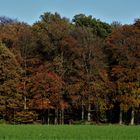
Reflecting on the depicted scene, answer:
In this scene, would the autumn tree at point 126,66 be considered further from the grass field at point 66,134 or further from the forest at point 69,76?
the grass field at point 66,134

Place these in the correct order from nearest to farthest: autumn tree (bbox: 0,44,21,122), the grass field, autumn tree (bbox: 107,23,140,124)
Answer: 1. the grass field
2. autumn tree (bbox: 107,23,140,124)
3. autumn tree (bbox: 0,44,21,122)

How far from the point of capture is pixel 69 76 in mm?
71375

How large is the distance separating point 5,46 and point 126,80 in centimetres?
1757

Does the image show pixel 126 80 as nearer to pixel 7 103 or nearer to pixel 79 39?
pixel 79 39

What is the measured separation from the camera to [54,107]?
69.8 m

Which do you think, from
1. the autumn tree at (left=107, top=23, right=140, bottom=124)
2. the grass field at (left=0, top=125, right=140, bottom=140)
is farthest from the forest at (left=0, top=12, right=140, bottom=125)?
the grass field at (left=0, top=125, right=140, bottom=140)

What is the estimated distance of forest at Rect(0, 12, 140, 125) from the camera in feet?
226

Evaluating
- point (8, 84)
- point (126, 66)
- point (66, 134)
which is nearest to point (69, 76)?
point (126, 66)

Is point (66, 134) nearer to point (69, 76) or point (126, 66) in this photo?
point (126, 66)

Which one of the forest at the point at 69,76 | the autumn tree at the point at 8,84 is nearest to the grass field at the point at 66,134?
the forest at the point at 69,76

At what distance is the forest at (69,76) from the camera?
68.9 m

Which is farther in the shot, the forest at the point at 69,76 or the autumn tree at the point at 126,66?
the forest at the point at 69,76

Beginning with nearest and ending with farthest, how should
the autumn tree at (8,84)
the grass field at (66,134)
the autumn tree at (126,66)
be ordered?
the grass field at (66,134) < the autumn tree at (126,66) < the autumn tree at (8,84)

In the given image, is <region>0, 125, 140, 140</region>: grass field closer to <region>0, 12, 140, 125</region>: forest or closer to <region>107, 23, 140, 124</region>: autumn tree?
<region>107, 23, 140, 124</region>: autumn tree
